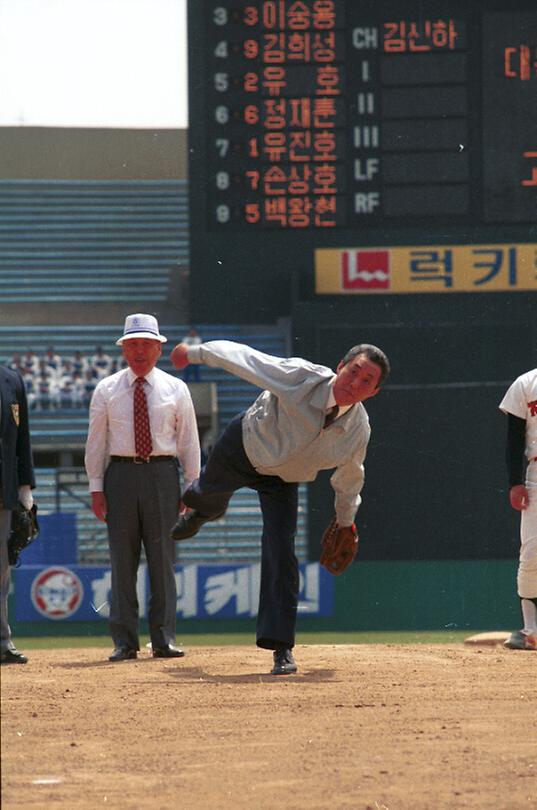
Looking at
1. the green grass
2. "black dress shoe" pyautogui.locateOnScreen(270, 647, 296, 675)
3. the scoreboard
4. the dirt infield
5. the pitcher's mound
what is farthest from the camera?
the scoreboard

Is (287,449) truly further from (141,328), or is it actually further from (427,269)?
(427,269)

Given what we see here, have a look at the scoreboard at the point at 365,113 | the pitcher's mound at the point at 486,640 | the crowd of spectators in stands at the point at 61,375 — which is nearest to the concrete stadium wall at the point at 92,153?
the crowd of spectators in stands at the point at 61,375

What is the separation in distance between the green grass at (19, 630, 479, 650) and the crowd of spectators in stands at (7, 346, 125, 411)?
475 centimetres

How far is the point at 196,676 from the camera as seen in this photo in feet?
20.4

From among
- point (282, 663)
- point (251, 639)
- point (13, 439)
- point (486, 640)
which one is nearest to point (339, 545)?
point (282, 663)

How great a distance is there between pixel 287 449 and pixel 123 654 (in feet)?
5.05

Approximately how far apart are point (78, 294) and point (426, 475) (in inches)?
281

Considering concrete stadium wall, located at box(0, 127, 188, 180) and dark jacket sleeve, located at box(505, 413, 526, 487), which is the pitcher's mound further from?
concrete stadium wall, located at box(0, 127, 188, 180)

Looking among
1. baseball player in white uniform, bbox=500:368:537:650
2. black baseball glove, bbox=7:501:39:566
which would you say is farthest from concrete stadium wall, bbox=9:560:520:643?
black baseball glove, bbox=7:501:39:566

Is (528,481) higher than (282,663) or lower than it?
higher

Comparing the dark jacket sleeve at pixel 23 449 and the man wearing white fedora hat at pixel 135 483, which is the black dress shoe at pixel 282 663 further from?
the dark jacket sleeve at pixel 23 449

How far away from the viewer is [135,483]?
23.0 feet

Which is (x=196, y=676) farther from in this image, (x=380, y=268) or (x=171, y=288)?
(x=171, y=288)

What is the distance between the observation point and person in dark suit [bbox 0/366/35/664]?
6637 mm
